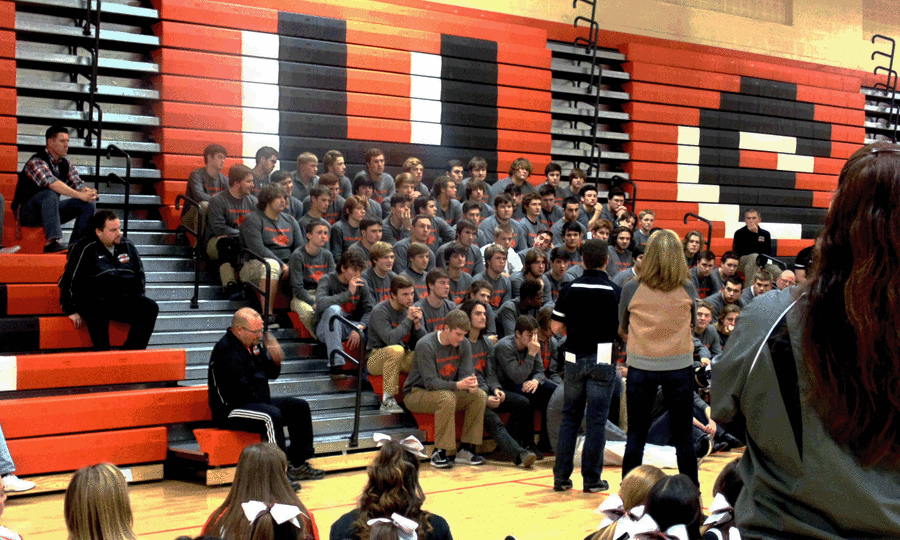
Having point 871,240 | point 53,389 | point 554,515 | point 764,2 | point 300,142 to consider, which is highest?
point 764,2

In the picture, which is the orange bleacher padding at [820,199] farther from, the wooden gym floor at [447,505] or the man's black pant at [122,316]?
the man's black pant at [122,316]

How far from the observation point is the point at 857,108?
1580 centimetres

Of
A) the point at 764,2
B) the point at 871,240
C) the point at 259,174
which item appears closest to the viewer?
the point at 871,240

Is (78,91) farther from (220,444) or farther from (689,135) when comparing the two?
(689,135)

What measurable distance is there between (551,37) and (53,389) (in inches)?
342

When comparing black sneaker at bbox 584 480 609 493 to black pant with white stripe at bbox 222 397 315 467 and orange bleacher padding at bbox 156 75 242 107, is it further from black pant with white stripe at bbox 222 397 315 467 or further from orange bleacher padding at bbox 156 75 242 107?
orange bleacher padding at bbox 156 75 242 107

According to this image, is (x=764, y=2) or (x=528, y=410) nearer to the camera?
(x=528, y=410)

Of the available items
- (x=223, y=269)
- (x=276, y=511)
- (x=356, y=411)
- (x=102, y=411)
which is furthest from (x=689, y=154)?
(x=276, y=511)

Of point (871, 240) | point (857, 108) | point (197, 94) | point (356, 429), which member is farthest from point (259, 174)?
point (857, 108)

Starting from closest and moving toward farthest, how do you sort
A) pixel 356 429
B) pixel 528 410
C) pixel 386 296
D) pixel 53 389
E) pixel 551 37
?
pixel 53 389
pixel 356 429
pixel 528 410
pixel 386 296
pixel 551 37

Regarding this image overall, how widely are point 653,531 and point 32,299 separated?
5828 mm

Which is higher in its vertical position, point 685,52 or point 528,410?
point 685,52

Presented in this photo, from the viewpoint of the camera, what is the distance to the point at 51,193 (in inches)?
Answer: 297

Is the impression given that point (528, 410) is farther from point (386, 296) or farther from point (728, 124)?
point (728, 124)
